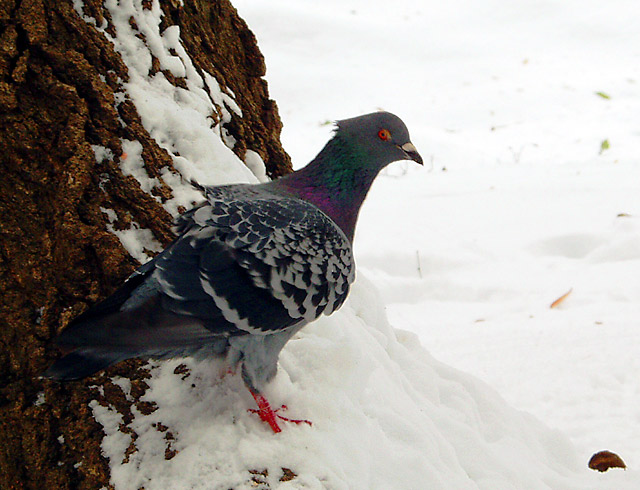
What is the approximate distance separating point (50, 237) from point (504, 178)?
5.89 metres

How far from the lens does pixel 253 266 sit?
1.78 meters

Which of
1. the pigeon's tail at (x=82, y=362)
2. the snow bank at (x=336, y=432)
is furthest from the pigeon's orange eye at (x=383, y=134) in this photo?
the pigeon's tail at (x=82, y=362)

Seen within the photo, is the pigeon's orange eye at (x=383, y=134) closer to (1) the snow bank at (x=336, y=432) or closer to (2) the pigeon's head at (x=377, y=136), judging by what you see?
(2) the pigeon's head at (x=377, y=136)

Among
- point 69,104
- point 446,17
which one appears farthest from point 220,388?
point 446,17

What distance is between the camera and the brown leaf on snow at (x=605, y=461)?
2.77 metres

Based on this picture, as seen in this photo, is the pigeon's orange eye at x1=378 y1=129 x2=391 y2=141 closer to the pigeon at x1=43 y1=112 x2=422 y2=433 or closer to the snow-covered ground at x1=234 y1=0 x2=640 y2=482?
the pigeon at x1=43 y1=112 x2=422 y2=433

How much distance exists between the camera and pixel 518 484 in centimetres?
226

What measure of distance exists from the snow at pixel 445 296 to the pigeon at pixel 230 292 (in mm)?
216

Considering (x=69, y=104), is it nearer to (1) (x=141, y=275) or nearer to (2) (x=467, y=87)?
(1) (x=141, y=275)

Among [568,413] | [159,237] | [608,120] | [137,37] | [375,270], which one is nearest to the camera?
[159,237]

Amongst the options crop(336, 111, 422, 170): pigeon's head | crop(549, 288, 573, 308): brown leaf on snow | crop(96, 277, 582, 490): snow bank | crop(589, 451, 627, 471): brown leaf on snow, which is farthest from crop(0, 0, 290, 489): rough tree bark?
crop(549, 288, 573, 308): brown leaf on snow

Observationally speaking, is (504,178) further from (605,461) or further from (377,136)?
(377,136)

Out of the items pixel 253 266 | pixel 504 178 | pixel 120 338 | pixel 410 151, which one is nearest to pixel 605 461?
pixel 410 151

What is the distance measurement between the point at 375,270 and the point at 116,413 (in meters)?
3.47
